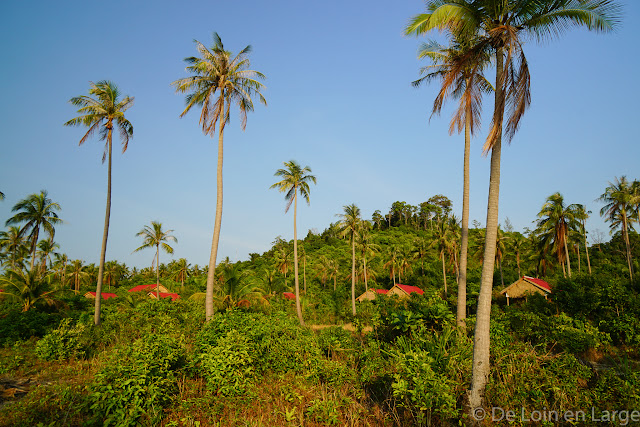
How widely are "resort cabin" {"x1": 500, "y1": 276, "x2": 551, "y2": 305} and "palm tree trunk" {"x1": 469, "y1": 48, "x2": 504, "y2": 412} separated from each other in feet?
78.7

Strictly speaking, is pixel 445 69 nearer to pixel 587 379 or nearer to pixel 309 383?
pixel 587 379

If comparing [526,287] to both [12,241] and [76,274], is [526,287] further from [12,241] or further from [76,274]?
[76,274]

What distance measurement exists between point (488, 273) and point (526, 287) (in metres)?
26.0

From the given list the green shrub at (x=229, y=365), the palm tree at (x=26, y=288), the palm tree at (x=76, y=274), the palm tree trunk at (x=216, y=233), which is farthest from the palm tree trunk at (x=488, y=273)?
the palm tree at (x=76, y=274)

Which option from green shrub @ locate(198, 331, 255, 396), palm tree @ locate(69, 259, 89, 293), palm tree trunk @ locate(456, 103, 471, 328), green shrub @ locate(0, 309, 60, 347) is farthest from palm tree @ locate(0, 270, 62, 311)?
palm tree @ locate(69, 259, 89, 293)

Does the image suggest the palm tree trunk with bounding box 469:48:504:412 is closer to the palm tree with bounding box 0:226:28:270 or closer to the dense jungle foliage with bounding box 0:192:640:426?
the dense jungle foliage with bounding box 0:192:640:426

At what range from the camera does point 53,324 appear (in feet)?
58.4

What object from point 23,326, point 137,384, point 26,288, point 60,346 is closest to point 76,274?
point 26,288

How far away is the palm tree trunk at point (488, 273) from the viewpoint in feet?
22.2

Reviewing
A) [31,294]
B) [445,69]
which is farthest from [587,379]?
[31,294]

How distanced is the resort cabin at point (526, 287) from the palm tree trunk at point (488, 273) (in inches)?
944

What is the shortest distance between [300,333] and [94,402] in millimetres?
5417

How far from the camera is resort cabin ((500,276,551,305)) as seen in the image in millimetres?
27109

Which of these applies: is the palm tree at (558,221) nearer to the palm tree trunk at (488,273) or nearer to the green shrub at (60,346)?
the palm tree trunk at (488,273)
